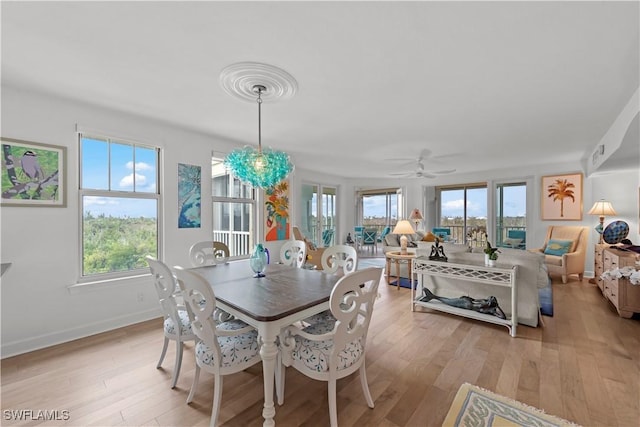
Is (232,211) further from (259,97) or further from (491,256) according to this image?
(491,256)

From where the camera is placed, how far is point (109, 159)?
10.2 feet

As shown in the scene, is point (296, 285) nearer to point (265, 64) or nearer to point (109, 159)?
point (265, 64)

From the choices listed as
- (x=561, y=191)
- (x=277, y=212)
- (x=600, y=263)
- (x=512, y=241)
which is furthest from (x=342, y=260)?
(x=512, y=241)

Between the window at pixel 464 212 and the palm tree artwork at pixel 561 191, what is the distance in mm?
1494

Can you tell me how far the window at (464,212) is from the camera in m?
7.44

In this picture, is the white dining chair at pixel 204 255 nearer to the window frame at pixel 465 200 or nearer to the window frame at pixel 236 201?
the window frame at pixel 236 201

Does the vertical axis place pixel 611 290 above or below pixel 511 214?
below

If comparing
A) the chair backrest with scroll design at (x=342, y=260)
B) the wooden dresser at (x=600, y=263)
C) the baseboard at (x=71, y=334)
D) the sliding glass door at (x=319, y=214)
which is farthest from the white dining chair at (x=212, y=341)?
the wooden dresser at (x=600, y=263)

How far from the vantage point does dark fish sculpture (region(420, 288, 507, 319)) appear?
2980 mm

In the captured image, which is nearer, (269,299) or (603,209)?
(269,299)

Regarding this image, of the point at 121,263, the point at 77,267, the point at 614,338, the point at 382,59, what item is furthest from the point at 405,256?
the point at 77,267

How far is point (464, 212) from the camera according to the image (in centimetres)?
784

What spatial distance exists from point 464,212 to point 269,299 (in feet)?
25.2

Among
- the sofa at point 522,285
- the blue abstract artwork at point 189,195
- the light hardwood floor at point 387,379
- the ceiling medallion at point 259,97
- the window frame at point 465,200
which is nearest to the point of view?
the light hardwood floor at point 387,379
